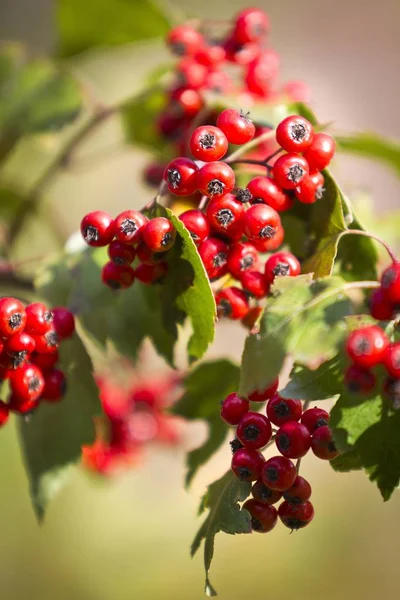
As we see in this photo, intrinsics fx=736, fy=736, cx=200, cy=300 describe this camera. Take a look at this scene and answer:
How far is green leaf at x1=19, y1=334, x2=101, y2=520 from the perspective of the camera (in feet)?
4.10

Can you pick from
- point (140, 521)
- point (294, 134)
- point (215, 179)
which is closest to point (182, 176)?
point (215, 179)

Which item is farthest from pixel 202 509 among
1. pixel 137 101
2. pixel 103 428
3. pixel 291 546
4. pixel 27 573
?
pixel 291 546

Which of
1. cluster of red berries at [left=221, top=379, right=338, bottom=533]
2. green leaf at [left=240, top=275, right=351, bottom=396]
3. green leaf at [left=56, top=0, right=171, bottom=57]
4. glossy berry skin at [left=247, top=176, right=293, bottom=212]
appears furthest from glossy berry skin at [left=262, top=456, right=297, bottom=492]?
green leaf at [left=56, top=0, right=171, bottom=57]

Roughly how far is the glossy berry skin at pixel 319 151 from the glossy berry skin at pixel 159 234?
22cm

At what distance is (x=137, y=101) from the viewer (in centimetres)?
156

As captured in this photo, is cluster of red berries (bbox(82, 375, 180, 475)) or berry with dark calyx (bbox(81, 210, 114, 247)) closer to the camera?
berry with dark calyx (bbox(81, 210, 114, 247))

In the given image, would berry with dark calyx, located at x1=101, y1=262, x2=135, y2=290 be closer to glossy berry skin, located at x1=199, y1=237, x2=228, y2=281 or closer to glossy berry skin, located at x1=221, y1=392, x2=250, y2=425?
glossy berry skin, located at x1=199, y1=237, x2=228, y2=281

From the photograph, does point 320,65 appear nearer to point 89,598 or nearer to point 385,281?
point 89,598

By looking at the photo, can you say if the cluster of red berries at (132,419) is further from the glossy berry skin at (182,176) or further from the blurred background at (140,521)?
the glossy berry skin at (182,176)

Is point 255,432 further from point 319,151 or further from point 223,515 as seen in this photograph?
point 319,151

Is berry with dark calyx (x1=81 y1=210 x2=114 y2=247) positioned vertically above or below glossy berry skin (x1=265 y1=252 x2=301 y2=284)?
above

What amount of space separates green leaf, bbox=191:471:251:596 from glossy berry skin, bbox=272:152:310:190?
39cm

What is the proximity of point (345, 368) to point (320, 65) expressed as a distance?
583 cm

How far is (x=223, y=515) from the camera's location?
905 millimetres
